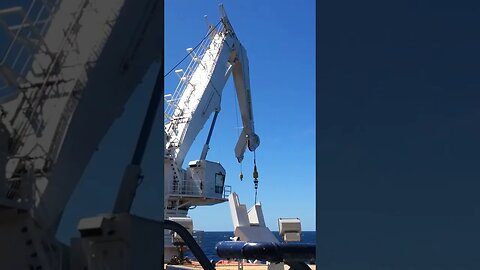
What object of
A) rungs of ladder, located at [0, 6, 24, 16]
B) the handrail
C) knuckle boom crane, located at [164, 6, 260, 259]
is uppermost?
knuckle boom crane, located at [164, 6, 260, 259]

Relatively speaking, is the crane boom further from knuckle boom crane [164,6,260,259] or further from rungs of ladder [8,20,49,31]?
rungs of ladder [8,20,49,31]

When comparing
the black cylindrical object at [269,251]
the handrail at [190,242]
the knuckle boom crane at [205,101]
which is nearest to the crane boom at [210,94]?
the knuckle boom crane at [205,101]

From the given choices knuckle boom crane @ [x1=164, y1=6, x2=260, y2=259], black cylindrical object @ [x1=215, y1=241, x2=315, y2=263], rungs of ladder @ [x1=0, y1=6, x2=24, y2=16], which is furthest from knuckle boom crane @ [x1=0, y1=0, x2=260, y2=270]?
knuckle boom crane @ [x1=164, y1=6, x2=260, y2=259]

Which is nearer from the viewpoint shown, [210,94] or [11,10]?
[11,10]

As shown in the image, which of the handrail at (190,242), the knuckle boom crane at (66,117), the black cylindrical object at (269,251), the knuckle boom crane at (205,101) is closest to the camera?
the knuckle boom crane at (66,117)

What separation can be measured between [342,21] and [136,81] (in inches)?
14.5

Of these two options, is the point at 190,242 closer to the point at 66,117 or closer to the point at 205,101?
the point at 66,117

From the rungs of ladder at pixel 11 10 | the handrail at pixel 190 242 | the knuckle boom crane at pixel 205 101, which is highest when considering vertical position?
the knuckle boom crane at pixel 205 101

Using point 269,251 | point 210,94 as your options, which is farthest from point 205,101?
point 269,251

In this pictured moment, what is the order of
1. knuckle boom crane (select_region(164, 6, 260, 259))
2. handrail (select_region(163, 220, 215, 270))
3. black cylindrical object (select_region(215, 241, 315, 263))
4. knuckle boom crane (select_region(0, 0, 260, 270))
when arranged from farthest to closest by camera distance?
knuckle boom crane (select_region(164, 6, 260, 259)), black cylindrical object (select_region(215, 241, 315, 263)), handrail (select_region(163, 220, 215, 270)), knuckle boom crane (select_region(0, 0, 260, 270))

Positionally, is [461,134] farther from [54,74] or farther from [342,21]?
[54,74]

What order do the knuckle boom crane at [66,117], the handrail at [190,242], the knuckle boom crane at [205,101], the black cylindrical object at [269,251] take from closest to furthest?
the knuckle boom crane at [66,117] < the handrail at [190,242] < the black cylindrical object at [269,251] < the knuckle boom crane at [205,101]

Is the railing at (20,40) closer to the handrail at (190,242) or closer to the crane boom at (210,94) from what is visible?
the handrail at (190,242)

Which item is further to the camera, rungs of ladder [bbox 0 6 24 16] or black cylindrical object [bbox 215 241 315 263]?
black cylindrical object [bbox 215 241 315 263]
